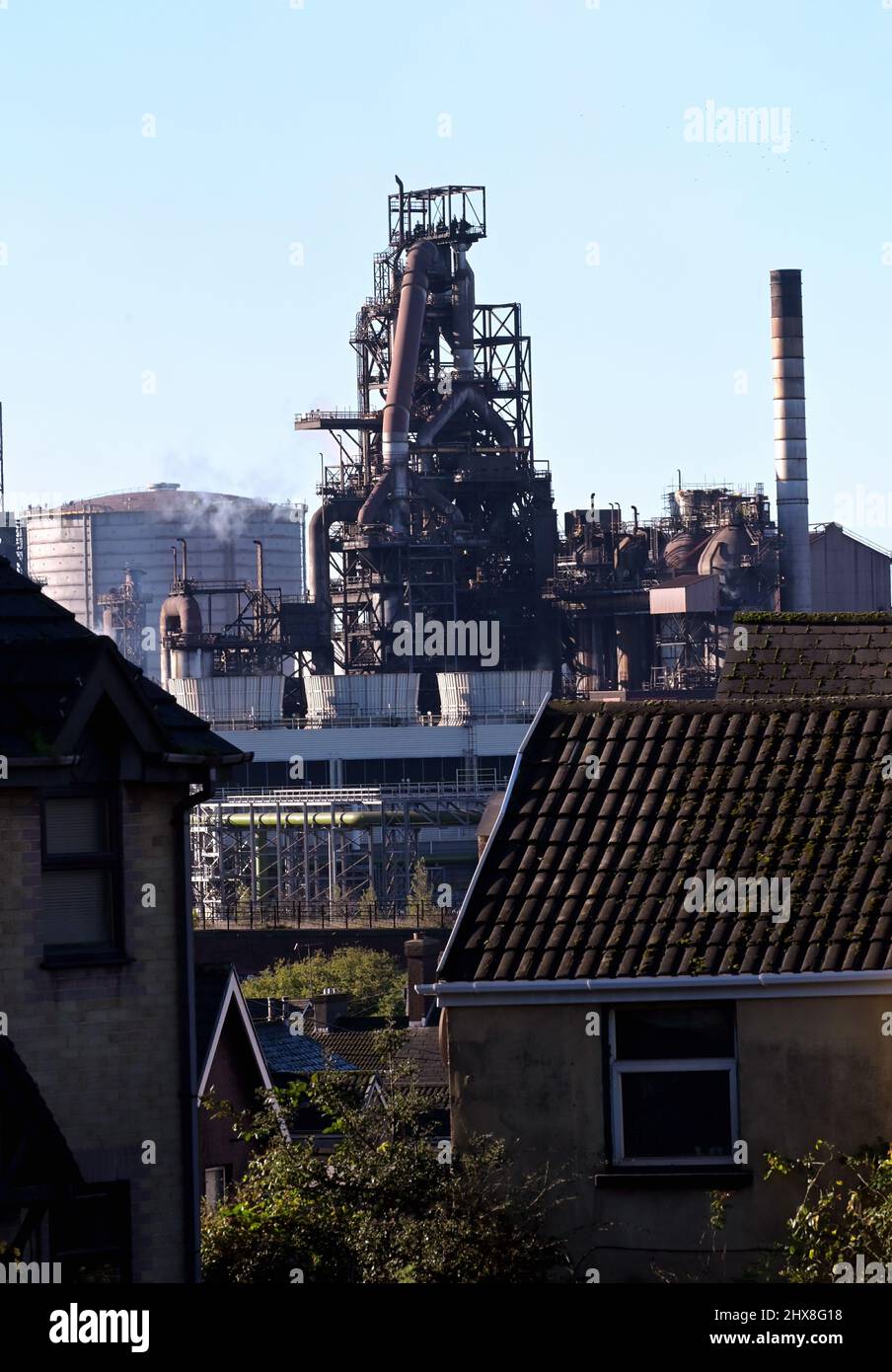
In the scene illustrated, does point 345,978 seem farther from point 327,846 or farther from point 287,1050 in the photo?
point 287,1050

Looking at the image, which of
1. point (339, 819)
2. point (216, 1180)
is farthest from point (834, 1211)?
point (339, 819)

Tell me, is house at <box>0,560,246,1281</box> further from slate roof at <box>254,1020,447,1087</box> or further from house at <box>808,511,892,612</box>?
house at <box>808,511,892,612</box>

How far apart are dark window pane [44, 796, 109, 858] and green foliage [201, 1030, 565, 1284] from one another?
2000 mm

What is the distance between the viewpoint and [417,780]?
93.4 metres

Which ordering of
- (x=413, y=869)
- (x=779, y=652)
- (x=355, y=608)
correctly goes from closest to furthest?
(x=779, y=652)
(x=413, y=869)
(x=355, y=608)

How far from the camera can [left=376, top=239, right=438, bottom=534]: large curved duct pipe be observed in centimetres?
8950

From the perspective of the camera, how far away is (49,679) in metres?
11.6

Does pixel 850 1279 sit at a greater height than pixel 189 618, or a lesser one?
lesser

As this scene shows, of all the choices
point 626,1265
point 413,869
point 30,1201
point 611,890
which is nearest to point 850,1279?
point 626,1265

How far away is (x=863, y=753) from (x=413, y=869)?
65.4m

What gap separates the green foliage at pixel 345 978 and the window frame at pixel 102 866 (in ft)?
136

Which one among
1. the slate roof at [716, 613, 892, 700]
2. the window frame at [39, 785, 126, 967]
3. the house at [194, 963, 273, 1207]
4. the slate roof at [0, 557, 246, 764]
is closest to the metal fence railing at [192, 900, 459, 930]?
the house at [194, 963, 273, 1207]

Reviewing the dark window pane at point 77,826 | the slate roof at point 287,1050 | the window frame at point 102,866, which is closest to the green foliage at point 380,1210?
the window frame at point 102,866
